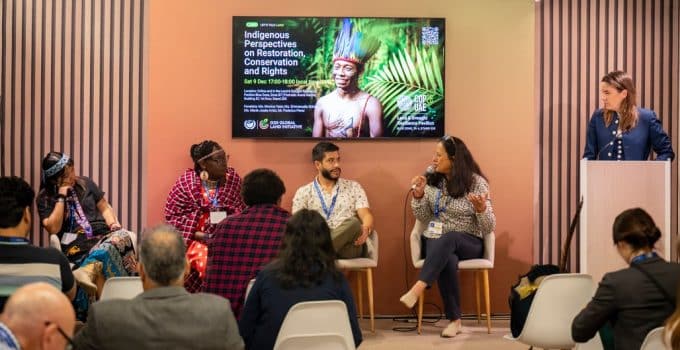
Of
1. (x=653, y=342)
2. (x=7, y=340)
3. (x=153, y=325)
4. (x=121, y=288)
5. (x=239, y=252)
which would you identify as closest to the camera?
(x=7, y=340)

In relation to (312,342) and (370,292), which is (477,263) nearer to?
(370,292)

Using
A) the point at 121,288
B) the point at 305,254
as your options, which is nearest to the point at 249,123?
the point at 121,288

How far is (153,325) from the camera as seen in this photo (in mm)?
3131

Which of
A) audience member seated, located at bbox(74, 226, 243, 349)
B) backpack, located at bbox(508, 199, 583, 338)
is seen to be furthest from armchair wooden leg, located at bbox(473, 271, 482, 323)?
audience member seated, located at bbox(74, 226, 243, 349)

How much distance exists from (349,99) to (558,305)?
10.4 feet

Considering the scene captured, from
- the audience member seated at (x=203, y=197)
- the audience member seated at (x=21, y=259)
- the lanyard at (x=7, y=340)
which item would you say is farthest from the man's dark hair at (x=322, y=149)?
the lanyard at (x=7, y=340)

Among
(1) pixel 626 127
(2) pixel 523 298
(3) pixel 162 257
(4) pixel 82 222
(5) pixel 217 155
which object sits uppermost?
(1) pixel 626 127

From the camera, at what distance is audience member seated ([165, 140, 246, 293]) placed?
23.4 ft

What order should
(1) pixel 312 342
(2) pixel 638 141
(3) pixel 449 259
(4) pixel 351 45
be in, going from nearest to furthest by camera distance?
(1) pixel 312 342 → (2) pixel 638 141 → (3) pixel 449 259 → (4) pixel 351 45

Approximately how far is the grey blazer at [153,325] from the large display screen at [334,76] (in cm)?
435

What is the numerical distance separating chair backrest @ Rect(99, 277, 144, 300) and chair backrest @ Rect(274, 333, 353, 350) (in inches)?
40.1

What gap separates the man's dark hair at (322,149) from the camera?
23.4ft

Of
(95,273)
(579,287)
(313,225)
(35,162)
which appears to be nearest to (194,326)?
(313,225)

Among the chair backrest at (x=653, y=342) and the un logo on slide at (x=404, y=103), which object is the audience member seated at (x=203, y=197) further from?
the chair backrest at (x=653, y=342)
